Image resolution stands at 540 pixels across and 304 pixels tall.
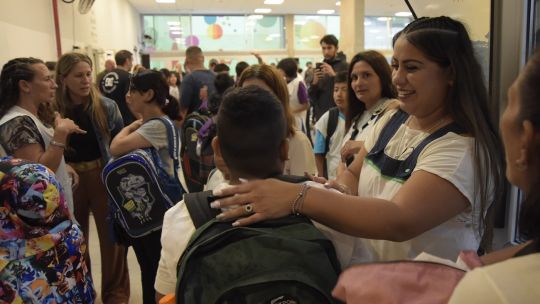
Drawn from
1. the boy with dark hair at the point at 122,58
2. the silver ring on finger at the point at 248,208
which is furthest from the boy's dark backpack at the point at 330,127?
the boy with dark hair at the point at 122,58

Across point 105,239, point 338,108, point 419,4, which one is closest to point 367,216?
point 419,4

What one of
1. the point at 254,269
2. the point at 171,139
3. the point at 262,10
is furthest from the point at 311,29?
the point at 254,269

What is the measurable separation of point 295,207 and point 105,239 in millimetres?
2247

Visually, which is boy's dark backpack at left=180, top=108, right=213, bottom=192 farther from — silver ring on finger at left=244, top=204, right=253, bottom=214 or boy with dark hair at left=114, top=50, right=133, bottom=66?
boy with dark hair at left=114, top=50, right=133, bottom=66

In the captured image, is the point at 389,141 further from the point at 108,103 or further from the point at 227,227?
the point at 108,103

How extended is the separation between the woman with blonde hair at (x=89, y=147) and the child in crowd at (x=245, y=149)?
6.24 ft

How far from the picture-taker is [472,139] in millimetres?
1128

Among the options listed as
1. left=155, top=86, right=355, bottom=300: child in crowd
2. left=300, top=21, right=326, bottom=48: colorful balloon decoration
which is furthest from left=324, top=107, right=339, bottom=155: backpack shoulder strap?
left=300, top=21, right=326, bottom=48: colorful balloon decoration

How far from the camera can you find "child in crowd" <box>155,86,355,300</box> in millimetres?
1015

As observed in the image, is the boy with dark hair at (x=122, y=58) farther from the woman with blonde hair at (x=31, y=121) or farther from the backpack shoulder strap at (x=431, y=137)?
the backpack shoulder strap at (x=431, y=137)

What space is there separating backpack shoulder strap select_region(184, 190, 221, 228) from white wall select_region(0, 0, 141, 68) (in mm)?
3572

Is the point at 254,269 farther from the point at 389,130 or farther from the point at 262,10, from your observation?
the point at 262,10

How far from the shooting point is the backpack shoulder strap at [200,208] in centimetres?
98

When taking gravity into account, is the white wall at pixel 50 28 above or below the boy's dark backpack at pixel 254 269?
above
